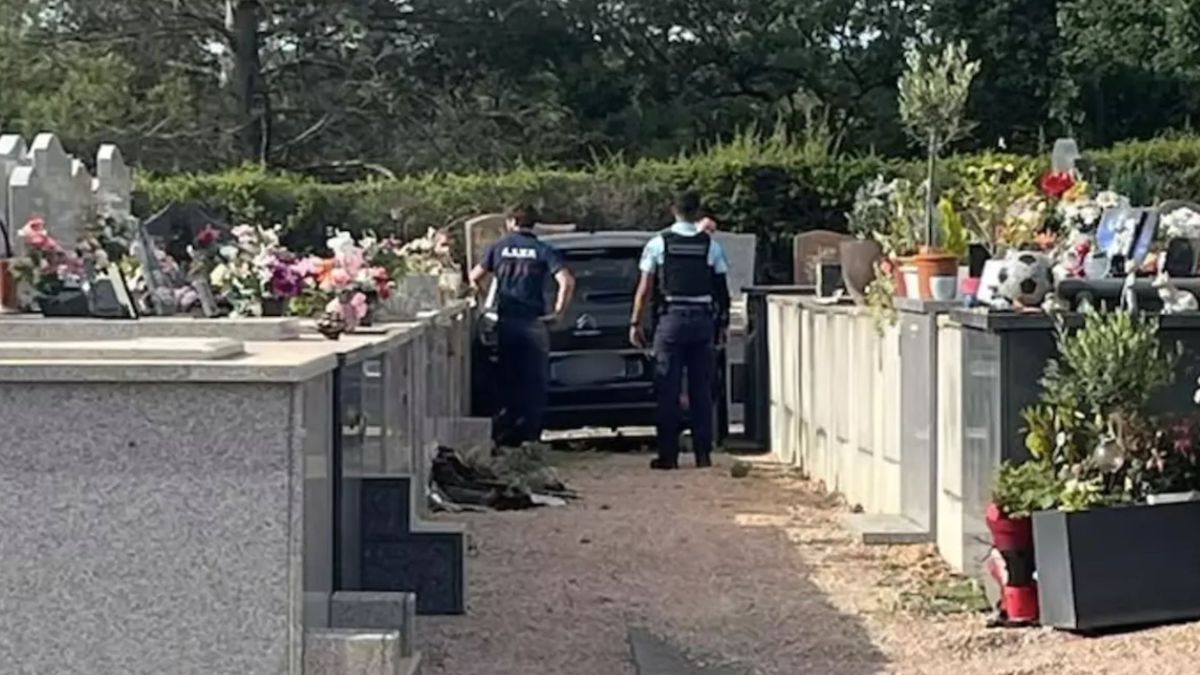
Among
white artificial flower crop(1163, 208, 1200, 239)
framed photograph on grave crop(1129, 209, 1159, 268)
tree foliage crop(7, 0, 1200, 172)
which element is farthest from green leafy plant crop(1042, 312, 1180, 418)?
tree foliage crop(7, 0, 1200, 172)

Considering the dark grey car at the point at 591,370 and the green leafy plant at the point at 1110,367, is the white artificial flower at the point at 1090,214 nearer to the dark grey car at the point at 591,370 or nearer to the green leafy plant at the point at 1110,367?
the green leafy plant at the point at 1110,367

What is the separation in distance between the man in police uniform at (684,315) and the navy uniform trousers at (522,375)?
786 mm

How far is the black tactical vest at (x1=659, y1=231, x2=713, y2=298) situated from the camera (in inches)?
521

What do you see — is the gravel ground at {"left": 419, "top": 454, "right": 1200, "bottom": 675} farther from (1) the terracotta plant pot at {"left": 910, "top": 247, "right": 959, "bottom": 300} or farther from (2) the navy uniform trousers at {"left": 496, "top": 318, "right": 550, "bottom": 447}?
(2) the navy uniform trousers at {"left": 496, "top": 318, "right": 550, "bottom": 447}

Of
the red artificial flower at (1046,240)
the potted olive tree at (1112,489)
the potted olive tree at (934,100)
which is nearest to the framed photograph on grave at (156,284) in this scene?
the potted olive tree at (934,100)

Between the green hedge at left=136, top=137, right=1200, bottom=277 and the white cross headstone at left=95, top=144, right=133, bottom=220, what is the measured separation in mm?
6801

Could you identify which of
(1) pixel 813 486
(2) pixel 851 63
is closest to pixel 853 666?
(1) pixel 813 486

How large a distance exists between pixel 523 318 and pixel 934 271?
15.7 feet

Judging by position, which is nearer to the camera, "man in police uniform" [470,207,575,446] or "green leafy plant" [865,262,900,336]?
"green leafy plant" [865,262,900,336]

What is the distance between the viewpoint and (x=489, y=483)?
38.7ft

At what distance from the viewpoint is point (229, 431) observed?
486 centimetres

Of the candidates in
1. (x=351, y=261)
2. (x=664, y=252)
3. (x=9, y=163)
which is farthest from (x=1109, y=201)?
(x=9, y=163)

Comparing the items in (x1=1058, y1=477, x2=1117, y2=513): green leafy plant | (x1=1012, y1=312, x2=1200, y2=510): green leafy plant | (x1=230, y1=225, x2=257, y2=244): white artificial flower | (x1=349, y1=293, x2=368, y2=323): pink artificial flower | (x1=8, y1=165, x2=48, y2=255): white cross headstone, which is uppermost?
(x1=8, y1=165, x2=48, y2=255): white cross headstone

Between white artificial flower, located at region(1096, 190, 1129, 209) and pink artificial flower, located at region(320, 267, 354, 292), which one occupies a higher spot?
white artificial flower, located at region(1096, 190, 1129, 209)
